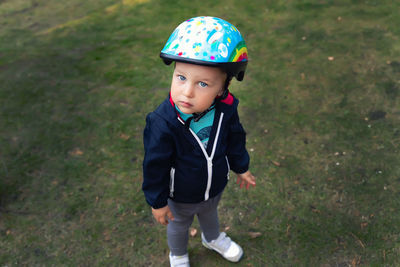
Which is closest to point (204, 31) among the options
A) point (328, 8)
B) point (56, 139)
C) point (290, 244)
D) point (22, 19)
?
point (290, 244)

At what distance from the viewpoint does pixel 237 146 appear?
221 centimetres

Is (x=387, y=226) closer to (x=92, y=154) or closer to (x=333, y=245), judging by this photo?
(x=333, y=245)

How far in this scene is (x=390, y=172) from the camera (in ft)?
10.8

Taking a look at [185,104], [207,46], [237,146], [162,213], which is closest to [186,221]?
[162,213]

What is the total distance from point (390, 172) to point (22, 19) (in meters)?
6.66

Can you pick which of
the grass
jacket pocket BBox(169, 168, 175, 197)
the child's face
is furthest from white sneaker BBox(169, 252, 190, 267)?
the child's face

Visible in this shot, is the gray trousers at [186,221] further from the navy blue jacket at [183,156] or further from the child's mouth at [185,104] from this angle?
the child's mouth at [185,104]

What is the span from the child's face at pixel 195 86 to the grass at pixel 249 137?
1571 millimetres

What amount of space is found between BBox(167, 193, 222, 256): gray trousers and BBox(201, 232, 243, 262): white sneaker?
58 mm

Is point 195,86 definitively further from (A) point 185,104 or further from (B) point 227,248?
(B) point 227,248

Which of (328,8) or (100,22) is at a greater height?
(328,8)

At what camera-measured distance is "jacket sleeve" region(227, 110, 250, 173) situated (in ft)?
6.83

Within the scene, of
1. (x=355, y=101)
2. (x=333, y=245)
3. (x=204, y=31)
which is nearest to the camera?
(x=204, y=31)

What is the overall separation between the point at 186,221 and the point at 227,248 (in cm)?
57
